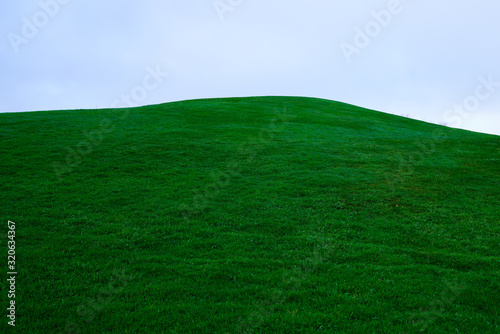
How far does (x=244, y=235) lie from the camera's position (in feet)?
54.4

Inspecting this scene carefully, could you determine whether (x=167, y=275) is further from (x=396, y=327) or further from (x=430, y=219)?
(x=430, y=219)

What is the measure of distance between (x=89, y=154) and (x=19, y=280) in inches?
807

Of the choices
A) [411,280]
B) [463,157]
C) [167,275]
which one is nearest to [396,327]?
[411,280]

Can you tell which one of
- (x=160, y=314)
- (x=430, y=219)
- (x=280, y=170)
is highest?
(x=280, y=170)

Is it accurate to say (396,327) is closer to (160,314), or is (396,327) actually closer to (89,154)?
(160,314)

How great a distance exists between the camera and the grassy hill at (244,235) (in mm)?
10445

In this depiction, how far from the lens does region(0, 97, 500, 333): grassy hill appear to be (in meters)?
10.4

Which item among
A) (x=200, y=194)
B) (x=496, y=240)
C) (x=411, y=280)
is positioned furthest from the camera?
(x=200, y=194)

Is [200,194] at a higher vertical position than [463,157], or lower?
lower

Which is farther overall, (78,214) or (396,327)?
(78,214)

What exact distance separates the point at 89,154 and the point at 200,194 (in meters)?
15.1

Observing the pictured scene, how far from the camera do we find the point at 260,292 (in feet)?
38.3

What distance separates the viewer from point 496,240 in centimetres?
1642

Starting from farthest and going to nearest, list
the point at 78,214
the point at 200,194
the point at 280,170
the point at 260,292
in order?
the point at 280,170, the point at 200,194, the point at 78,214, the point at 260,292
